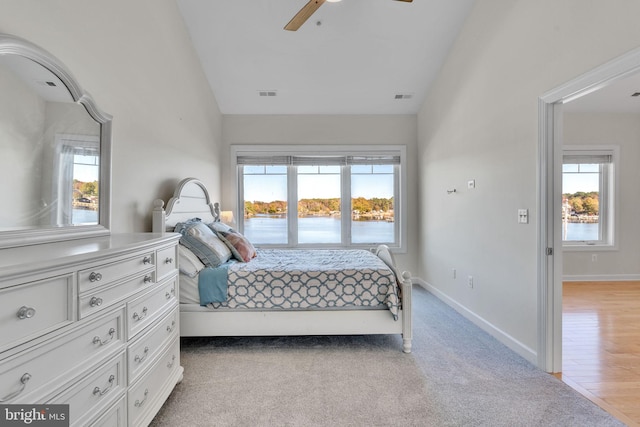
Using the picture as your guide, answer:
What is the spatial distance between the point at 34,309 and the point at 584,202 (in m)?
6.97

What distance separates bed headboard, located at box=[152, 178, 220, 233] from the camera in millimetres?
2602

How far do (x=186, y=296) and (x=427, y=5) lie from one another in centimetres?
386

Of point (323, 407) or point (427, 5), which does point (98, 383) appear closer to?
point (323, 407)

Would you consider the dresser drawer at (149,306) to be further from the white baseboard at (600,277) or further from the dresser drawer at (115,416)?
the white baseboard at (600,277)

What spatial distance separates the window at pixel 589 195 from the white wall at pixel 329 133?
8.56 feet

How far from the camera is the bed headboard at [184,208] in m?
2.60

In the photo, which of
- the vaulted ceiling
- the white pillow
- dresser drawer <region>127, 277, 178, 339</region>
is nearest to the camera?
dresser drawer <region>127, 277, 178, 339</region>

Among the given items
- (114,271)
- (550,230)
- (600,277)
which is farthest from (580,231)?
(114,271)

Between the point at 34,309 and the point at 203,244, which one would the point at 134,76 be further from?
the point at 34,309

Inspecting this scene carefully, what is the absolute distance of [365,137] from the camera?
4957 mm

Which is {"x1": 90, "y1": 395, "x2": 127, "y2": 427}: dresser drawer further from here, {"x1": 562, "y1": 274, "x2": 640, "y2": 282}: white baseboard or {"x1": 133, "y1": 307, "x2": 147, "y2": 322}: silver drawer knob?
{"x1": 562, "y1": 274, "x2": 640, "y2": 282}: white baseboard

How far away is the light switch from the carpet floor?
115cm

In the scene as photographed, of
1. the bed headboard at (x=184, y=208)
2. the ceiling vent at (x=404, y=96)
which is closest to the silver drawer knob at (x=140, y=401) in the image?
the bed headboard at (x=184, y=208)

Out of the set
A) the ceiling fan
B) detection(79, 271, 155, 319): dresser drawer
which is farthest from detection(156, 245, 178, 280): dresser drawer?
the ceiling fan
